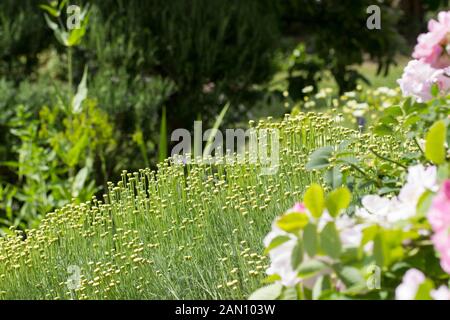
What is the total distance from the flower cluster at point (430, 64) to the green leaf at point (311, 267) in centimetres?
66

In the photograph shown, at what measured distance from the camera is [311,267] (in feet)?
5.24

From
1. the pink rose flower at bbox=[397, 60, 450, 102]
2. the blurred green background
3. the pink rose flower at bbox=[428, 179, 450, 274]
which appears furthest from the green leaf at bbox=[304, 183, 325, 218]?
the blurred green background

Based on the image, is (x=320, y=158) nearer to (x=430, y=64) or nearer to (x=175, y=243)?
(x=430, y=64)

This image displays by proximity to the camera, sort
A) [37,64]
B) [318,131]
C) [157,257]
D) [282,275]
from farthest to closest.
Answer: [37,64], [318,131], [157,257], [282,275]

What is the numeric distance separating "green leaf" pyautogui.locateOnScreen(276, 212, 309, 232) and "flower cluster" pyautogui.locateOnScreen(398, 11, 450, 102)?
24.6 inches

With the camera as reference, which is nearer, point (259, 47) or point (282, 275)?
point (282, 275)

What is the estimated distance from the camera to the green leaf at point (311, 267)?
160 cm

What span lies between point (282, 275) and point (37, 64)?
5444mm

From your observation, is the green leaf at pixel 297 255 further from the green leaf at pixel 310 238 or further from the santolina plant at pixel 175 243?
the santolina plant at pixel 175 243

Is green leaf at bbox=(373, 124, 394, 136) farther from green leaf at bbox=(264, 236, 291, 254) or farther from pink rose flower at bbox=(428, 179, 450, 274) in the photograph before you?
pink rose flower at bbox=(428, 179, 450, 274)

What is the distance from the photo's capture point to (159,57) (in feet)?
21.1

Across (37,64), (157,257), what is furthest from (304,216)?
(37,64)

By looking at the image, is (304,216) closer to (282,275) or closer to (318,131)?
(282,275)

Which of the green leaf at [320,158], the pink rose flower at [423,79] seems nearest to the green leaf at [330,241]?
the green leaf at [320,158]
